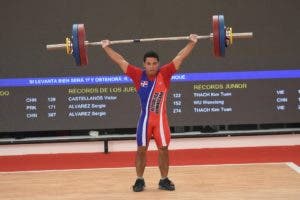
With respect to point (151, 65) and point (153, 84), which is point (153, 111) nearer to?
point (153, 84)

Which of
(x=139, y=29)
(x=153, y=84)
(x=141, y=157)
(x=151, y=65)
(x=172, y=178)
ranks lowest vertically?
(x=172, y=178)

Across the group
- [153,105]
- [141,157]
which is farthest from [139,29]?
[141,157]

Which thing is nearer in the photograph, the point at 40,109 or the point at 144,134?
the point at 144,134

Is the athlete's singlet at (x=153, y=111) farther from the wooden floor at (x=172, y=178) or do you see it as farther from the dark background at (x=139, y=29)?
the dark background at (x=139, y=29)

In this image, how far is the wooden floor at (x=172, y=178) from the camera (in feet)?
17.1

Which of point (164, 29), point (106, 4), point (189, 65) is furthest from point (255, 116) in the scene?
point (106, 4)

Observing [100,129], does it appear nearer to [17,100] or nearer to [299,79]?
[17,100]

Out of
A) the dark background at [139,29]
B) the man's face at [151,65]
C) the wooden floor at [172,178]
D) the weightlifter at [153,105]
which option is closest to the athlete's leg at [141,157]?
the weightlifter at [153,105]

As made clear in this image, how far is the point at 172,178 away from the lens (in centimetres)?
598

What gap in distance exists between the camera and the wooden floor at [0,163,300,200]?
17.1ft

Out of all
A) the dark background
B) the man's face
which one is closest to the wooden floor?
the man's face

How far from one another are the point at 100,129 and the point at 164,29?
156 centimetres

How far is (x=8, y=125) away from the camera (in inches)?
296

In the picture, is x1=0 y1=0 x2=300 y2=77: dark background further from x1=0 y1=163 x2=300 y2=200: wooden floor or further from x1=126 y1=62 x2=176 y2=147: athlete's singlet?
x1=126 y1=62 x2=176 y2=147: athlete's singlet
